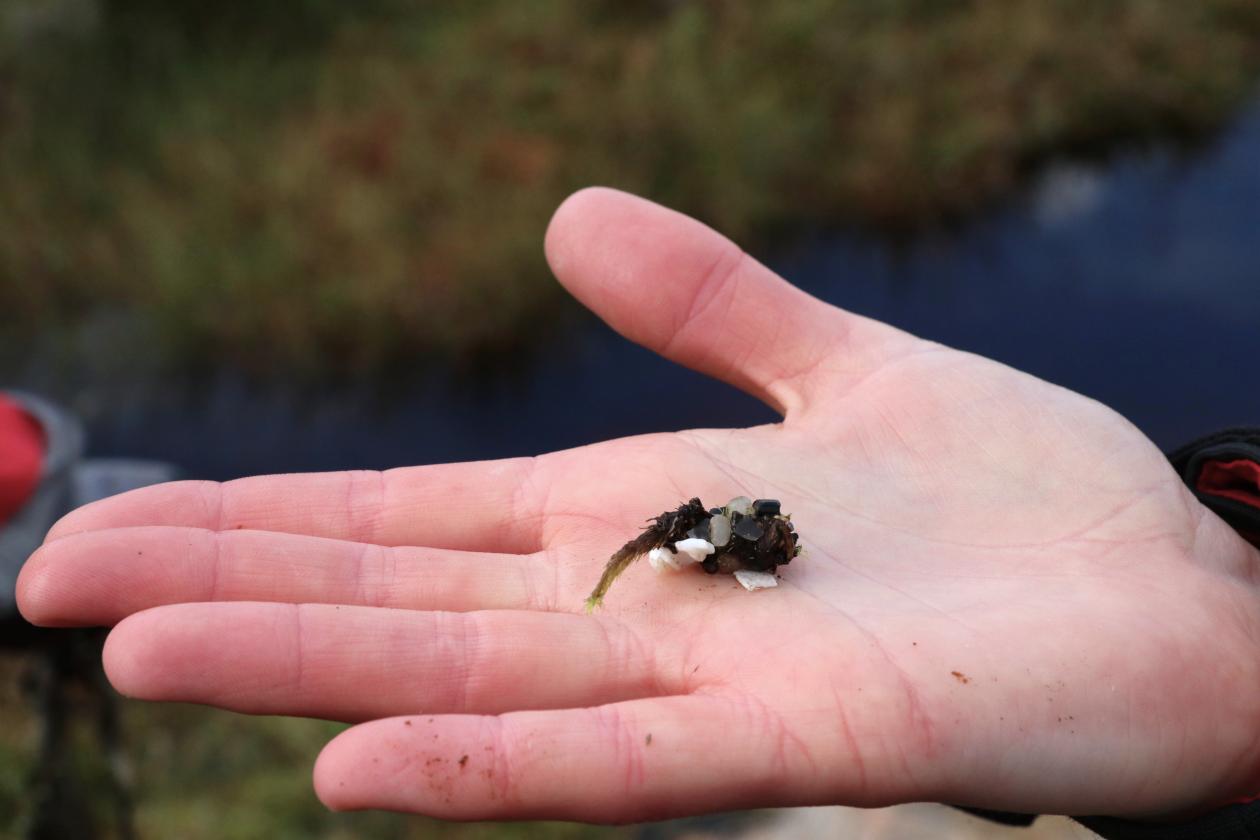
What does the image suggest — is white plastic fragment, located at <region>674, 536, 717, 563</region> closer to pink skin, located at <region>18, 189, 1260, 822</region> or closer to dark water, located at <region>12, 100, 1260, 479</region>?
pink skin, located at <region>18, 189, 1260, 822</region>

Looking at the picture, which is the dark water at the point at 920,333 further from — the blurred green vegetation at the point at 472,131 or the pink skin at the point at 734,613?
the pink skin at the point at 734,613

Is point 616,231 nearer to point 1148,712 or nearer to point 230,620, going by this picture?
point 230,620

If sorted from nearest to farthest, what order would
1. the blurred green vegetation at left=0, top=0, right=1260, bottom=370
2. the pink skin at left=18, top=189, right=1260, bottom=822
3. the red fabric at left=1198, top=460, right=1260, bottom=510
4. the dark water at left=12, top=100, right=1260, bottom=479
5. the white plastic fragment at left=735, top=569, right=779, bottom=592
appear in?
the pink skin at left=18, top=189, right=1260, bottom=822 < the white plastic fragment at left=735, top=569, right=779, bottom=592 < the red fabric at left=1198, top=460, right=1260, bottom=510 < the dark water at left=12, top=100, right=1260, bottom=479 < the blurred green vegetation at left=0, top=0, right=1260, bottom=370

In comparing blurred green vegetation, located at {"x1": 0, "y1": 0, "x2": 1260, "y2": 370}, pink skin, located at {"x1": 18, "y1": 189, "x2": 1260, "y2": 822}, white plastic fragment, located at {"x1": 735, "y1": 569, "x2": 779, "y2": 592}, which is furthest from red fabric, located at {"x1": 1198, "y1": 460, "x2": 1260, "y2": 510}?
blurred green vegetation, located at {"x1": 0, "y1": 0, "x2": 1260, "y2": 370}

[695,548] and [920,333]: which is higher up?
[920,333]

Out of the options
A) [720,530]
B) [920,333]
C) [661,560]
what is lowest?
[661,560]

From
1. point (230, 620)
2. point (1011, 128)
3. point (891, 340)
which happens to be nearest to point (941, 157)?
point (1011, 128)

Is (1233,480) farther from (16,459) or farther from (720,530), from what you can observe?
(16,459)

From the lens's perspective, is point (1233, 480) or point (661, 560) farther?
point (1233, 480)

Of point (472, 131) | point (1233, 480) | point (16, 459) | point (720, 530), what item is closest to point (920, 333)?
point (472, 131)
